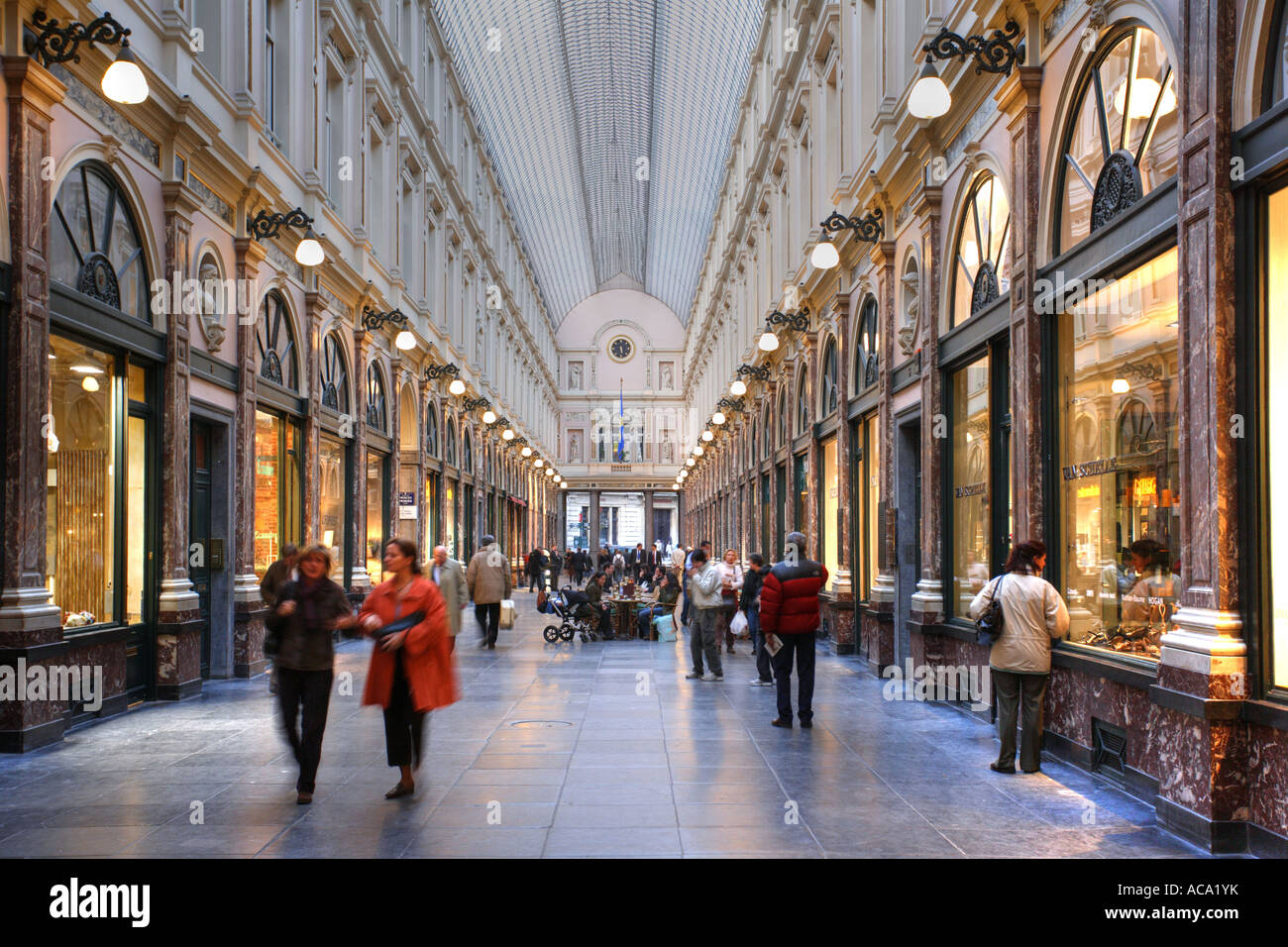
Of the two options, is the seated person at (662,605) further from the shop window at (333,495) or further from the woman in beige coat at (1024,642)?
the woman in beige coat at (1024,642)

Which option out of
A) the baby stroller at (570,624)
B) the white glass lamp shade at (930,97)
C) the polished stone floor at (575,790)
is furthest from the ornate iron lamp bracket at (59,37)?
the baby stroller at (570,624)

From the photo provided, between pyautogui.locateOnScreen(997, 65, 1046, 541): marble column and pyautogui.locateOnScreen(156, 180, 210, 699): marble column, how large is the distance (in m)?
8.18

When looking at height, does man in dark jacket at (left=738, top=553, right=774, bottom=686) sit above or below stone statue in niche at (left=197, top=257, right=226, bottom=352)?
below

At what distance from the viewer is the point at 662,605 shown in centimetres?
2109

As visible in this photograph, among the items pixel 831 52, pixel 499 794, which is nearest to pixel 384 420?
pixel 831 52

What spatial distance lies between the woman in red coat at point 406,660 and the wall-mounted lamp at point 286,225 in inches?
319

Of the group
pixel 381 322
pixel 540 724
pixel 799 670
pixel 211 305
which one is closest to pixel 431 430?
pixel 381 322

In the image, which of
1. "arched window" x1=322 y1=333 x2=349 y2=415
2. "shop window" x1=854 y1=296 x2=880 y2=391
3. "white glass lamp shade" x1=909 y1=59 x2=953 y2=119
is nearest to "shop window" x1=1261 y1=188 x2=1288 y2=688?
"white glass lamp shade" x1=909 y1=59 x2=953 y2=119

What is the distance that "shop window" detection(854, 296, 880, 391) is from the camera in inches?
615

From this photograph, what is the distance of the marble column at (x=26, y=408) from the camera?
8.82 meters

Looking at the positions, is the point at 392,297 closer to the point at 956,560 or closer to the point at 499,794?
the point at 956,560

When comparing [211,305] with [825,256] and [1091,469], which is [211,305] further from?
[1091,469]

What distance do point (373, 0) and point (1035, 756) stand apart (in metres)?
17.5

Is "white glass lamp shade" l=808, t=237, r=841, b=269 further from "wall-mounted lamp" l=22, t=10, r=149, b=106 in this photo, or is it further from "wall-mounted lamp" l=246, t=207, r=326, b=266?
"wall-mounted lamp" l=22, t=10, r=149, b=106
